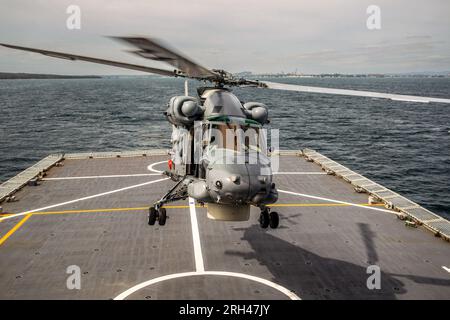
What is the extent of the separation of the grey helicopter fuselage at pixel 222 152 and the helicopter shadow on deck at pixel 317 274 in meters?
4.27

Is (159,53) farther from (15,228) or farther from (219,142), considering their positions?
(15,228)

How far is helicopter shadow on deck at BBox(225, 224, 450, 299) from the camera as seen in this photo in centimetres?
1367

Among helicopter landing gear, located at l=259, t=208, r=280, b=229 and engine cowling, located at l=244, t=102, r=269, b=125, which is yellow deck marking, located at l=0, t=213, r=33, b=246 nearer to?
helicopter landing gear, located at l=259, t=208, r=280, b=229

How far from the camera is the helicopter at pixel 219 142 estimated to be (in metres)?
10.5

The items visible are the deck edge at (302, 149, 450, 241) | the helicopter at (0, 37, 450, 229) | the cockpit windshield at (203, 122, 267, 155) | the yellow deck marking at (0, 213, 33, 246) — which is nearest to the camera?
the helicopter at (0, 37, 450, 229)

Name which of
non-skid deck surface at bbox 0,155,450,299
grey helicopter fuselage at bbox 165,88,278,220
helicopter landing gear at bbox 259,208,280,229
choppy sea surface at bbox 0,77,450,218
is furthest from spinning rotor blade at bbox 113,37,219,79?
choppy sea surface at bbox 0,77,450,218

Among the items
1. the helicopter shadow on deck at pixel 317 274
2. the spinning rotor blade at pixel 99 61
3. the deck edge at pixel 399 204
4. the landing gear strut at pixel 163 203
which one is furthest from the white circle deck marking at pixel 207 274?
the deck edge at pixel 399 204

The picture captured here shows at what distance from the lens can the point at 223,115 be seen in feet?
41.4

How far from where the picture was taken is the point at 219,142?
12.3 metres

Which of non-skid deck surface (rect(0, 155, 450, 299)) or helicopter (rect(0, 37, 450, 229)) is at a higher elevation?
helicopter (rect(0, 37, 450, 229))

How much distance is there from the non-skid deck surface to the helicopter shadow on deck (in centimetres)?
4

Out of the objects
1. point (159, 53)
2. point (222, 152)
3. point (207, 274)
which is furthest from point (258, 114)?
point (207, 274)

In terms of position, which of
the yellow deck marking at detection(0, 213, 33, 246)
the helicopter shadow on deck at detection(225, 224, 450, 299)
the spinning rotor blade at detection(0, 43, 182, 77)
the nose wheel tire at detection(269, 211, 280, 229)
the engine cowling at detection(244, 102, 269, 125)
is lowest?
the helicopter shadow on deck at detection(225, 224, 450, 299)
